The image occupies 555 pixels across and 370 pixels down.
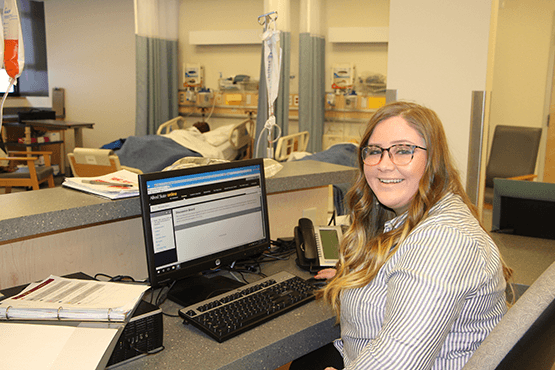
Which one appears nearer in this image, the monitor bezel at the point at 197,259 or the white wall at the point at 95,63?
the monitor bezel at the point at 197,259

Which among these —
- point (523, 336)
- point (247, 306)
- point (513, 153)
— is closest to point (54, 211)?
point (247, 306)

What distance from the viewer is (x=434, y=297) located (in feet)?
3.13

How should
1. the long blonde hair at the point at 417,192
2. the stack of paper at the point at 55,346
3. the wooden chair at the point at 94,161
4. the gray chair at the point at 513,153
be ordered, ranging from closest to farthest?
the stack of paper at the point at 55,346 → the long blonde hair at the point at 417,192 → the wooden chair at the point at 94,161 → the gray chair at the point at 513,153

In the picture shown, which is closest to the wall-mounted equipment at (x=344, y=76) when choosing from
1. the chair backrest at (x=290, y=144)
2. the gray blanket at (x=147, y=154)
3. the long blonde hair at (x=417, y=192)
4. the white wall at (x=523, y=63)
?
the chair backrest at (x=290, y=144)

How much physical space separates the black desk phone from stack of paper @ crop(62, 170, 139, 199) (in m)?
0.63

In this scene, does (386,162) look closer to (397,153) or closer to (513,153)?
(397,153)

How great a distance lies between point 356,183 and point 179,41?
627 cm

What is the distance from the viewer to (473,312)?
1090 mm

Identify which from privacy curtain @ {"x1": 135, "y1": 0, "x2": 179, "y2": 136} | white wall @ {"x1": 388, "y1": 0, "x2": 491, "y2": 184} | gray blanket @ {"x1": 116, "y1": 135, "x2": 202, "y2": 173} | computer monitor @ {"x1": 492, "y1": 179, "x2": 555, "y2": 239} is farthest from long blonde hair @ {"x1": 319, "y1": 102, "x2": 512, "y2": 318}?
privacy curtain @ {"x1": 135, "y1": 0, "x2": 179, "y2": 136}

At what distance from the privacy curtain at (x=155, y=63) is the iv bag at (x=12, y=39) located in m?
4.81

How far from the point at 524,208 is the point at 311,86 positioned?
3933 mm

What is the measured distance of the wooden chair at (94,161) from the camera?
12.0 ft

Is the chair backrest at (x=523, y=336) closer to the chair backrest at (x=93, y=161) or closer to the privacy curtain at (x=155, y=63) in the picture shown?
the chair backrest at (x=93, y=161)

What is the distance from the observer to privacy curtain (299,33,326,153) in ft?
18.8
